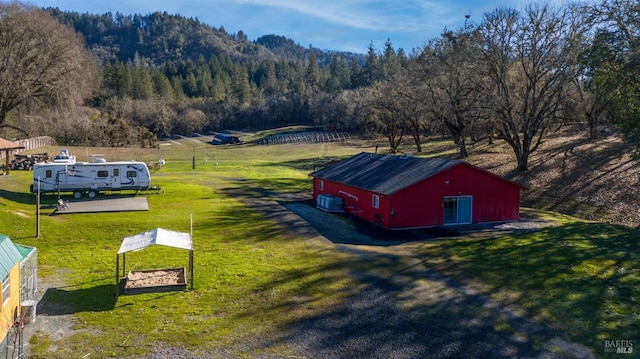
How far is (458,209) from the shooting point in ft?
96.8

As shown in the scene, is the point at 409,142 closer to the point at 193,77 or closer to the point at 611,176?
the point at 611,176

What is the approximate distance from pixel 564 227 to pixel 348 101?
74.9 m

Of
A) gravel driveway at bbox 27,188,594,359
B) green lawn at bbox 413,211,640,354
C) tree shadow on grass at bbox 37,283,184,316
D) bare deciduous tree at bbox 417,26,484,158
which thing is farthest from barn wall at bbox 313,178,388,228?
bare deciduous tree at bbox 417,26,484,158

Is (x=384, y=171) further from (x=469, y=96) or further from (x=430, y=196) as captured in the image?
(x=469, y=96)

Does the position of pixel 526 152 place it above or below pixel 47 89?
below

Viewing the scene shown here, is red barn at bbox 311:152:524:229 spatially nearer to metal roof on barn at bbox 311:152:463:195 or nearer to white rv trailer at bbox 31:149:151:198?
metal roof on barn at bbox 311:152:463:195

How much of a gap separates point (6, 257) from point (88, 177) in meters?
24.3

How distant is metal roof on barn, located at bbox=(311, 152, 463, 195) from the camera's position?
1134 inches

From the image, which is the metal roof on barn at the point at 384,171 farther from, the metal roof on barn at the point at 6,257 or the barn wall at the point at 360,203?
the metal roof on barn at the point at 6,257

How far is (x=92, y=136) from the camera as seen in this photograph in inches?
2997

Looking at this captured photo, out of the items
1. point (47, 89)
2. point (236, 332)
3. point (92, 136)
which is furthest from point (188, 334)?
point (92, 136)

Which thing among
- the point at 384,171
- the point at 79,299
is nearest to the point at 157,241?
the point at 79,299

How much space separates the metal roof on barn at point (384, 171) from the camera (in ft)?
→ 94.5

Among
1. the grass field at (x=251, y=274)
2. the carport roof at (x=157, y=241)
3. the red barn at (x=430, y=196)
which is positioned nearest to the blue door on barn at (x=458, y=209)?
the red barn at (x=430, y=196)
